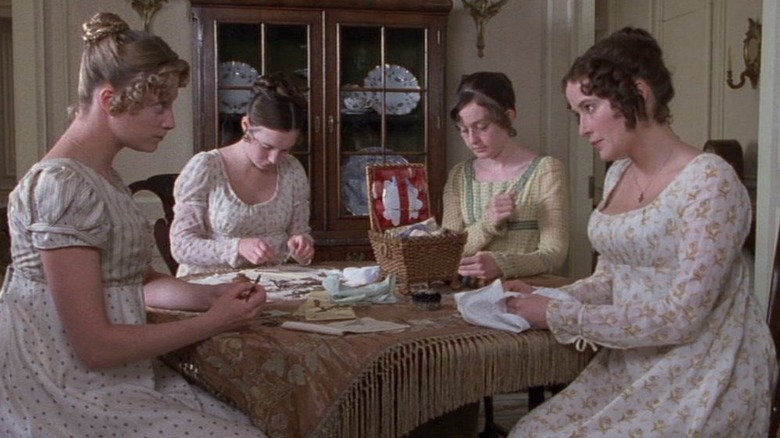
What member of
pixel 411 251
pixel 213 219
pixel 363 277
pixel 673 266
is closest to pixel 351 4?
pixel 213 219

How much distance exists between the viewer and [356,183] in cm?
422

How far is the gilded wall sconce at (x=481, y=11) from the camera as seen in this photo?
4551 millimetres

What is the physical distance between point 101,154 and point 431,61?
272cm

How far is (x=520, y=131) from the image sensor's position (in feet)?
15.6

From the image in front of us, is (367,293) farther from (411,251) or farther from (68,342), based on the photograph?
(68,342)

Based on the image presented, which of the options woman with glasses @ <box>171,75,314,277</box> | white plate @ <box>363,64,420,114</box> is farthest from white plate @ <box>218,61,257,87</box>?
woman with glasses @ <box>171,75,314,277</box>

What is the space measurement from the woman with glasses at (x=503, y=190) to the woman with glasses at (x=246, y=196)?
50 centimetres

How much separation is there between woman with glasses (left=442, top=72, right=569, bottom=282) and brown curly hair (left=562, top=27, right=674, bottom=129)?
80 cm

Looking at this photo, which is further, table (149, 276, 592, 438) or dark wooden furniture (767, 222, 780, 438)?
dark wooden furniture (767, 222, 780, 438)

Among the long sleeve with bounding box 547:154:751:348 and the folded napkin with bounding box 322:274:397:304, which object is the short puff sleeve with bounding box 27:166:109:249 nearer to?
the folded napkin with bounding box 322:274:397:304

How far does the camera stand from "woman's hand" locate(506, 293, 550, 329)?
1766 millimetres

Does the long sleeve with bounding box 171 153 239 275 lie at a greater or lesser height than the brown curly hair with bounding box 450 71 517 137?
lesser

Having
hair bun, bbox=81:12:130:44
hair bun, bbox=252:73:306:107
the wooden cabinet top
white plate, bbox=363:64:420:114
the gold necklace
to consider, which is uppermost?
the wooden cabinet top

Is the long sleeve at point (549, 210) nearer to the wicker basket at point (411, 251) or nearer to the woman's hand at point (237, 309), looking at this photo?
the wicker basket at point (411, 251)
